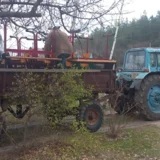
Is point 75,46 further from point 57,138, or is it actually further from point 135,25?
point 135,25

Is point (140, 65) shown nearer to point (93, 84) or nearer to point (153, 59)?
point (153, 59)

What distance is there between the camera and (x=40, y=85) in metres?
6.69

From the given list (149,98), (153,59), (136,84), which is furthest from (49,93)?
(153,59)

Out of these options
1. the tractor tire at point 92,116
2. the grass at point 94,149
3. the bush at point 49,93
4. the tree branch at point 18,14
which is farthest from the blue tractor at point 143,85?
the tree branch at point 18,14

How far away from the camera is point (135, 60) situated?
1120 cm

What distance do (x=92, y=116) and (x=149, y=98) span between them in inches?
109

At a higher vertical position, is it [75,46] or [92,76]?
[75,46]

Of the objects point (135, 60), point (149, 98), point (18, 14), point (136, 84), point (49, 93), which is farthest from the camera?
point (135, 60)

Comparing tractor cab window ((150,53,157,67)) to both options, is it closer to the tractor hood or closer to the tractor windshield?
the tractor windshield

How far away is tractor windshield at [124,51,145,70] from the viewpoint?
35.6ft

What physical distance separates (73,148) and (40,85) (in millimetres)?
1539

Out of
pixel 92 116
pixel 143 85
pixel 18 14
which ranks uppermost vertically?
pixel 18 14

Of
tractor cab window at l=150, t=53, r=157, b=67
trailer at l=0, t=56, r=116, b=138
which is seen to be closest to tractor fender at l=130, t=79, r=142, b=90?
tractor cab window at l=150, t=53, r=157, b=67

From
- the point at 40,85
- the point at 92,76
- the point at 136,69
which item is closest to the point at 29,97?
the point at 40,85
